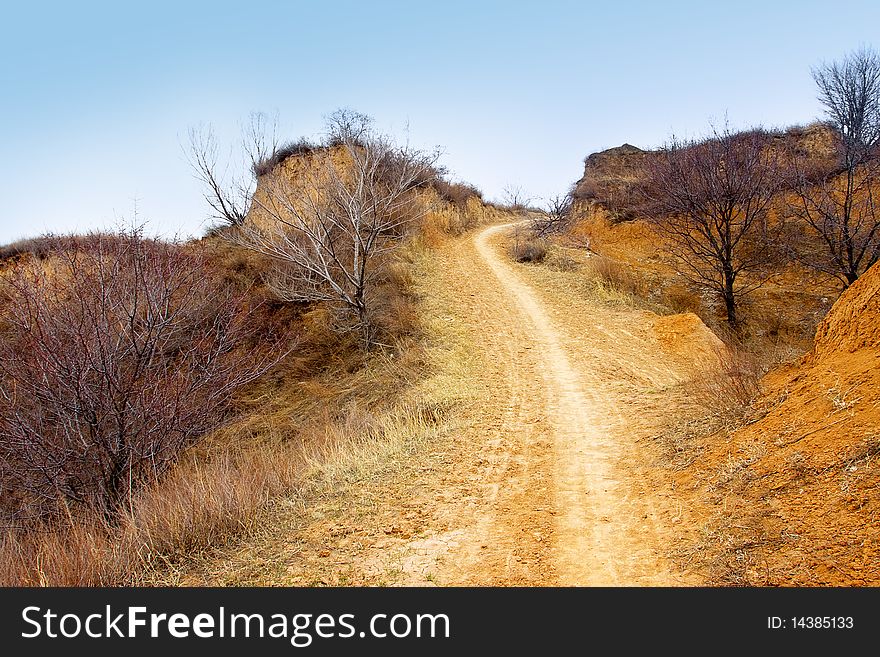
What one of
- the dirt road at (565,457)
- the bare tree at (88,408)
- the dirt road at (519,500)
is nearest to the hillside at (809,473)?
the dirt road at (519,500)

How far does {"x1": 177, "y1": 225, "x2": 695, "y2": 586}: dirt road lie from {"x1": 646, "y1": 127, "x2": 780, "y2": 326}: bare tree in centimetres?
596

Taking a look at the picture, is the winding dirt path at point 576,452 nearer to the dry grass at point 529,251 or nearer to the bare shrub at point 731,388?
the bare shrub at point 731,388

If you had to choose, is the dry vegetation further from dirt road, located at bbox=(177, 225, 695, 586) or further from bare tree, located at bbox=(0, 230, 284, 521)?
dirt road, located at bbox=(177, 225, 695, 586)

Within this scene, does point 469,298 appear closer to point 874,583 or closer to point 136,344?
point 136,344

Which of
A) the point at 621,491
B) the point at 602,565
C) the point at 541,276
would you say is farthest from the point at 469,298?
the point at 602,565

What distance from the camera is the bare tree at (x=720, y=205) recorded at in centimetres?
1519

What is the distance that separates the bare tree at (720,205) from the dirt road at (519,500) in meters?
5.96

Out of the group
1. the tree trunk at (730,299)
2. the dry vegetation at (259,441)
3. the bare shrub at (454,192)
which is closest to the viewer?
the dry vegetation at (259,441)

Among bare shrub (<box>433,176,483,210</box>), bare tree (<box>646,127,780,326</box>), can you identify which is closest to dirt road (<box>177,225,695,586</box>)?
bare tree (<box>646,127,780,326</box>)

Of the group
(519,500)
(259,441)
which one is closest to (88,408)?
(259,441)

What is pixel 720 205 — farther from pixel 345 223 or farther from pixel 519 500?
pixel 519 500

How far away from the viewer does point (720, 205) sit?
15375mm

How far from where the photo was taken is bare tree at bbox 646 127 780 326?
15.2 metres
